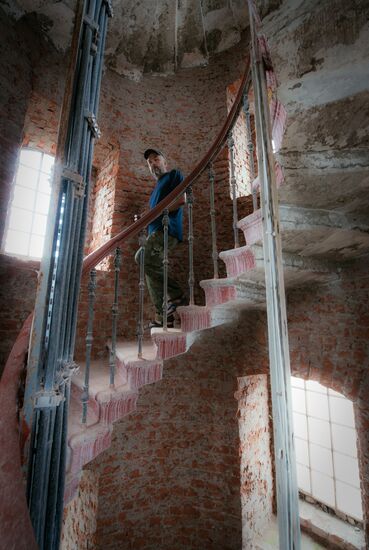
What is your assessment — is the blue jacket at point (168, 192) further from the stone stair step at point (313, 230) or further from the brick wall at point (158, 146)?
the brick wall at point (158, 146)

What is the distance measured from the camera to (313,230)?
1965 millimetres

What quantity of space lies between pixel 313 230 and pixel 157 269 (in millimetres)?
1574

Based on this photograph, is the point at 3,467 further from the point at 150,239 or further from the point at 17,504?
the point at 150,239

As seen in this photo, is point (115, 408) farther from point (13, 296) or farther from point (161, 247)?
point (13, 296)

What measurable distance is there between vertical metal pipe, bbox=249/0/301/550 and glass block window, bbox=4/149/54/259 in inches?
116

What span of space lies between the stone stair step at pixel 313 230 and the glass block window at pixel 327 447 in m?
1.96

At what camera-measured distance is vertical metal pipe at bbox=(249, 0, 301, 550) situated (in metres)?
1.16

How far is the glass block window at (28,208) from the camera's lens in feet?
11.6

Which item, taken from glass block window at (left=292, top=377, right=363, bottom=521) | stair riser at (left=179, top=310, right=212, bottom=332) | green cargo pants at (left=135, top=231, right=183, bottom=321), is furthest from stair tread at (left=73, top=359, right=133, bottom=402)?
glass block window at (left=292, top=377, right=363, bottom=521)

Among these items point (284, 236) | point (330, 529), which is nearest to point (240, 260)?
point (284, 236)

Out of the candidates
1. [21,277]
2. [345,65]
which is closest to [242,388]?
[21,277]

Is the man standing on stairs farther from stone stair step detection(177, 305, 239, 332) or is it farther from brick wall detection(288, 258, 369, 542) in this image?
brick wall detection(288, 258, 369, 542)

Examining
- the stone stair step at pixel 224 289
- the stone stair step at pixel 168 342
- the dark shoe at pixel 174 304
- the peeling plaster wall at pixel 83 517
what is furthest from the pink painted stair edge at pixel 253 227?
the peeling plaster wall at pixel 83 517

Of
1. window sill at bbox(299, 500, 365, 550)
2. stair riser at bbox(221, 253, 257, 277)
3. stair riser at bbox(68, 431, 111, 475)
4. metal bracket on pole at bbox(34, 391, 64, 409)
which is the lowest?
window sill at bbox(299, 500, 365, 550)
